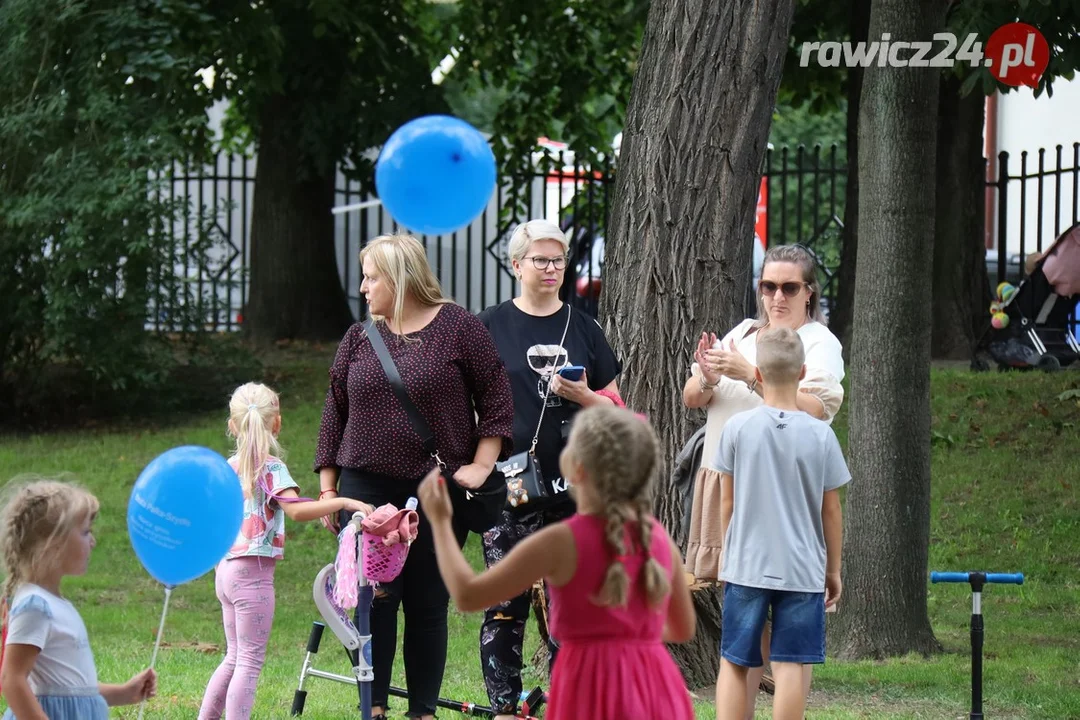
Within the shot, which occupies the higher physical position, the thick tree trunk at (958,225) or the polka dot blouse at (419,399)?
the thick tree trunk at (958,225)

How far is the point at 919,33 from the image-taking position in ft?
24.1

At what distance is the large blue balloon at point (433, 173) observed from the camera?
507cm

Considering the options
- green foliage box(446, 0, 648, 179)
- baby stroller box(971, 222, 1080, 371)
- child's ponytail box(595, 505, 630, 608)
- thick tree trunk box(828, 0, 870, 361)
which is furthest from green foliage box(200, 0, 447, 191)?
child's ponytail box(595, 505, 630, 608)

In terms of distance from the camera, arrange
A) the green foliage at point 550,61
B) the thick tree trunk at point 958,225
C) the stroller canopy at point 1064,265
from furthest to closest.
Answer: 1. the green foliage at point 550,61
2. the thick tree trunk at point 958,225
3. the stroller canopy at point 1064,265

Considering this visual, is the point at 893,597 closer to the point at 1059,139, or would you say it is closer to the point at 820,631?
the point at 820,631

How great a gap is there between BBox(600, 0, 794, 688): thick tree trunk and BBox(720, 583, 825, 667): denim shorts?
1590mm

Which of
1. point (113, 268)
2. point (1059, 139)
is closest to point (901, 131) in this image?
point (113, 268)

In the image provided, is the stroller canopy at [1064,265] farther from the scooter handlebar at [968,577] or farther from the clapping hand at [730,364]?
the clapping hand at [730,364]

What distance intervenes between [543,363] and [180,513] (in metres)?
1.66

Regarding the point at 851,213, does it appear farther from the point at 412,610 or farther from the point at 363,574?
the point at 363,574

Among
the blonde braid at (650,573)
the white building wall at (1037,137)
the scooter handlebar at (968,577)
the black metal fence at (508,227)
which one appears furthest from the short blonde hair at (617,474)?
the white building wall at (1037,137)

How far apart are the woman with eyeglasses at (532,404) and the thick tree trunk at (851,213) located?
774 cm

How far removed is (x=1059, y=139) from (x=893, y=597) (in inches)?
752

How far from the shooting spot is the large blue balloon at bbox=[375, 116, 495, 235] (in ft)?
16.6
